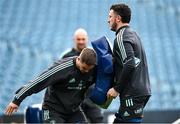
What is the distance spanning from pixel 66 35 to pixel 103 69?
11.9 metres

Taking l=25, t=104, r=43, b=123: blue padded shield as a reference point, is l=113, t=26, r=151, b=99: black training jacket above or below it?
above

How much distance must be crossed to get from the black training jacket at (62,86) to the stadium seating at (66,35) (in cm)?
684

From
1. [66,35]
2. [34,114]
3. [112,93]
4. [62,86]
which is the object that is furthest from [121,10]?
[66,35]

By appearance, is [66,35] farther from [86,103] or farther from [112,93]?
[112,93]

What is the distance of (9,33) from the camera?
17.2 metres

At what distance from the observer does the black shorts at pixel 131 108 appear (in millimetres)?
5441

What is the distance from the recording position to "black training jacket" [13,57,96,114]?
5.85 m

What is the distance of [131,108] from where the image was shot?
5457 mm

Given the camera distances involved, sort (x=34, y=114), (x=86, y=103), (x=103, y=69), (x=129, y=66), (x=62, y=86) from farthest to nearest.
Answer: (x=86, y=103) → (x=34, y=114) → (x=62, y=86) → (x=103, y=69) → (x=129, y=66)

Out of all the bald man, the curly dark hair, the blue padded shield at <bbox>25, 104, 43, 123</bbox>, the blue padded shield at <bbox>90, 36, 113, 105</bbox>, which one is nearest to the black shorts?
the blue padded shield at <bbox>90, 36, 113, 105</bbox>

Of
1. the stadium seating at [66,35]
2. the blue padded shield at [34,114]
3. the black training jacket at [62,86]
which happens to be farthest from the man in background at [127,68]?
the stadium seating at [66,35]

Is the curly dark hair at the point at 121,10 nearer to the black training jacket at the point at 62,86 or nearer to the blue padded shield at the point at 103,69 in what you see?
the blue padded shield at the point at 103,69

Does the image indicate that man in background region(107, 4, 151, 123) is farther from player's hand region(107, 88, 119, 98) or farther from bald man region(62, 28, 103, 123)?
bald man region(62, 28, 103, 123)

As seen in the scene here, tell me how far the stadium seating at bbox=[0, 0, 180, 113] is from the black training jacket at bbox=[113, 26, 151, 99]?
296 inches
